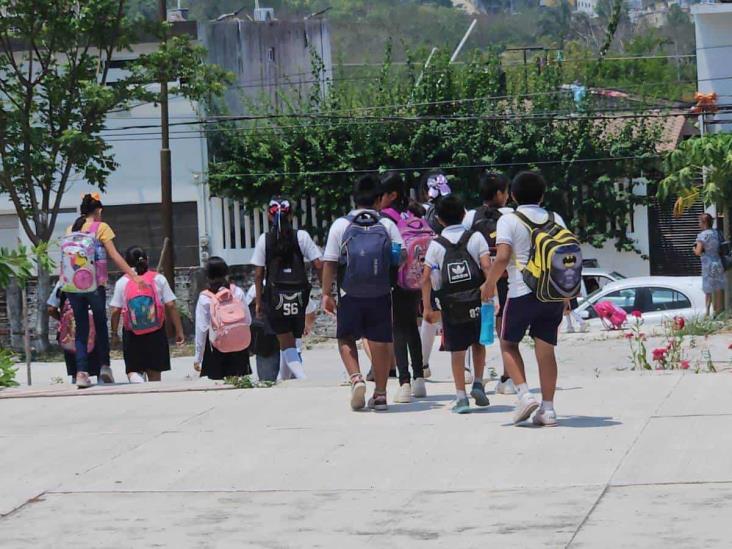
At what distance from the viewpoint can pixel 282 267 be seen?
11070mm

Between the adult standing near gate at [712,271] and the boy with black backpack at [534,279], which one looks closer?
the boy with black backpack at [534,279]

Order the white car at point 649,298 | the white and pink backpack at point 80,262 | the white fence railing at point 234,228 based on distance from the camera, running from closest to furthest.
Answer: the white and pink backpack at point 80,262
the white car at point 649,298
the white fence railing at point 234,228

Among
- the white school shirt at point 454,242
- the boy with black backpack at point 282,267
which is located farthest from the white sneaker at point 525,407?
the boy with black backpack at point 282,267

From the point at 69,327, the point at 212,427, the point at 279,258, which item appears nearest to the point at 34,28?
the point at 69,327

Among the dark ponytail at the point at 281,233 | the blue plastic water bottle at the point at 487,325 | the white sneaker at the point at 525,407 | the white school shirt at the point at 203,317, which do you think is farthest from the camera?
the white school shirt at the point at 203,317

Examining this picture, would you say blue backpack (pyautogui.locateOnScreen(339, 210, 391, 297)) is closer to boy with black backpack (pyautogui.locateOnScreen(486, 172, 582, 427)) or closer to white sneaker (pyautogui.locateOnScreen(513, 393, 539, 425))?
boy with black backpack (pyautogui.locateOnScreen(486, 172, 582, 427))

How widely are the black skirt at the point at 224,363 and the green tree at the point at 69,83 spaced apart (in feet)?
39.7

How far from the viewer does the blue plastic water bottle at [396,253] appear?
9509 millimetres

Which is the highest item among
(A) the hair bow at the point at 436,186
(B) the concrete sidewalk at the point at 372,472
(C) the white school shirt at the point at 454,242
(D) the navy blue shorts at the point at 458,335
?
(A) the hair bow at the point at 436,186

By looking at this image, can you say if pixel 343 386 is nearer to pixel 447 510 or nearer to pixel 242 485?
pixel 242 485

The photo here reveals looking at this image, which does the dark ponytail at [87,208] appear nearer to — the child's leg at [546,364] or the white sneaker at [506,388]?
the white sneaker at [506,388]

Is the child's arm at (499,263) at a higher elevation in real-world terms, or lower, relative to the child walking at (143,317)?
higher

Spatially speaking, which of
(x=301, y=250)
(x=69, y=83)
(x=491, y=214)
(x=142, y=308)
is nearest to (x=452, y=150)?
(x=69, y=83)

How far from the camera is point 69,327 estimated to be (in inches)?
490
